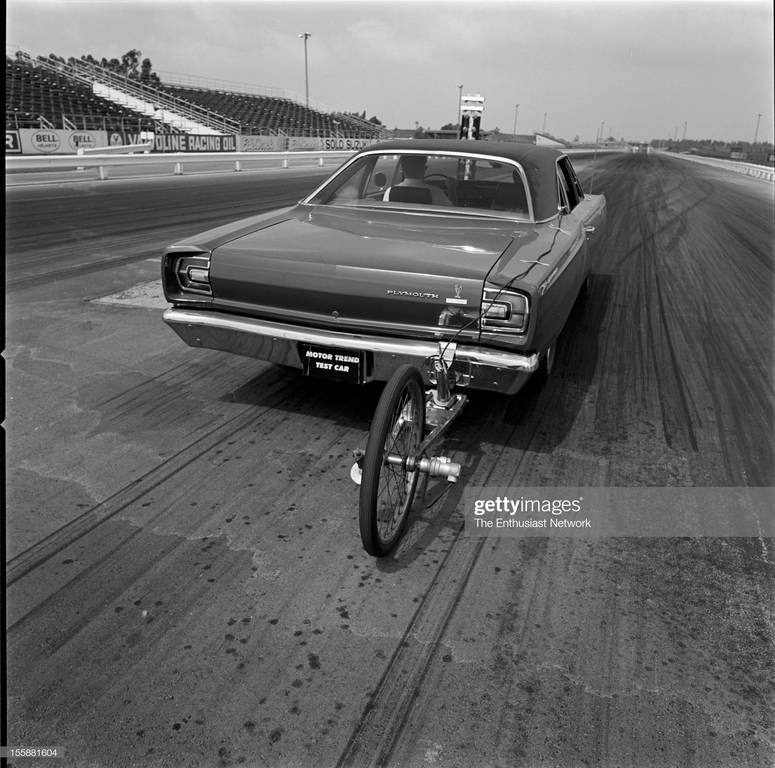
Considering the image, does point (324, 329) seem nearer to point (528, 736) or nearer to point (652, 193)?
point (528, 736)

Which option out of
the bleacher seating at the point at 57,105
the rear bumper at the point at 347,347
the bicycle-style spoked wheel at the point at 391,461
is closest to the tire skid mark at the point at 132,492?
the rear bumper at the point at 347,347

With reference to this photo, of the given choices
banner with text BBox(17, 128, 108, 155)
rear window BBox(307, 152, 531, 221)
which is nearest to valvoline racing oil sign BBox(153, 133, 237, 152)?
banner with text BBox(17, 128, 108, 155)

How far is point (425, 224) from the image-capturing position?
159 inches

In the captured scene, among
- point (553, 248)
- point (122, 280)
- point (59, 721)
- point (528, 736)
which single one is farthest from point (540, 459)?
point (122, 280)

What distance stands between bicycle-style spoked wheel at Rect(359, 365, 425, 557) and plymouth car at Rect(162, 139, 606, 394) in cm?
36

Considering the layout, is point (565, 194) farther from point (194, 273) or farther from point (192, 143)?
point (192, 143)

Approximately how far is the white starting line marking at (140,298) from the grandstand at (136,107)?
21.4m

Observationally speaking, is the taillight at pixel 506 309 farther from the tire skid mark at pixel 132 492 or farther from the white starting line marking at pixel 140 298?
the white starting line marking at pixel 140 298

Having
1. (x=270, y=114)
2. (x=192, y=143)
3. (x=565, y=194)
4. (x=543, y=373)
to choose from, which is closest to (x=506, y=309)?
(x=543, y=373)

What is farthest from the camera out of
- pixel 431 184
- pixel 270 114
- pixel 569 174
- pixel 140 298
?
pixel 270 114

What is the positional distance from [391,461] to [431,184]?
2.51m

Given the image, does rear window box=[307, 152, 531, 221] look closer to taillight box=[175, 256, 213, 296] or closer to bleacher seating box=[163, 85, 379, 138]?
taillight box=[175, 256, 213, 296]

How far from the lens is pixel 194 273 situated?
365cm

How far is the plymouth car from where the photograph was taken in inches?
125
